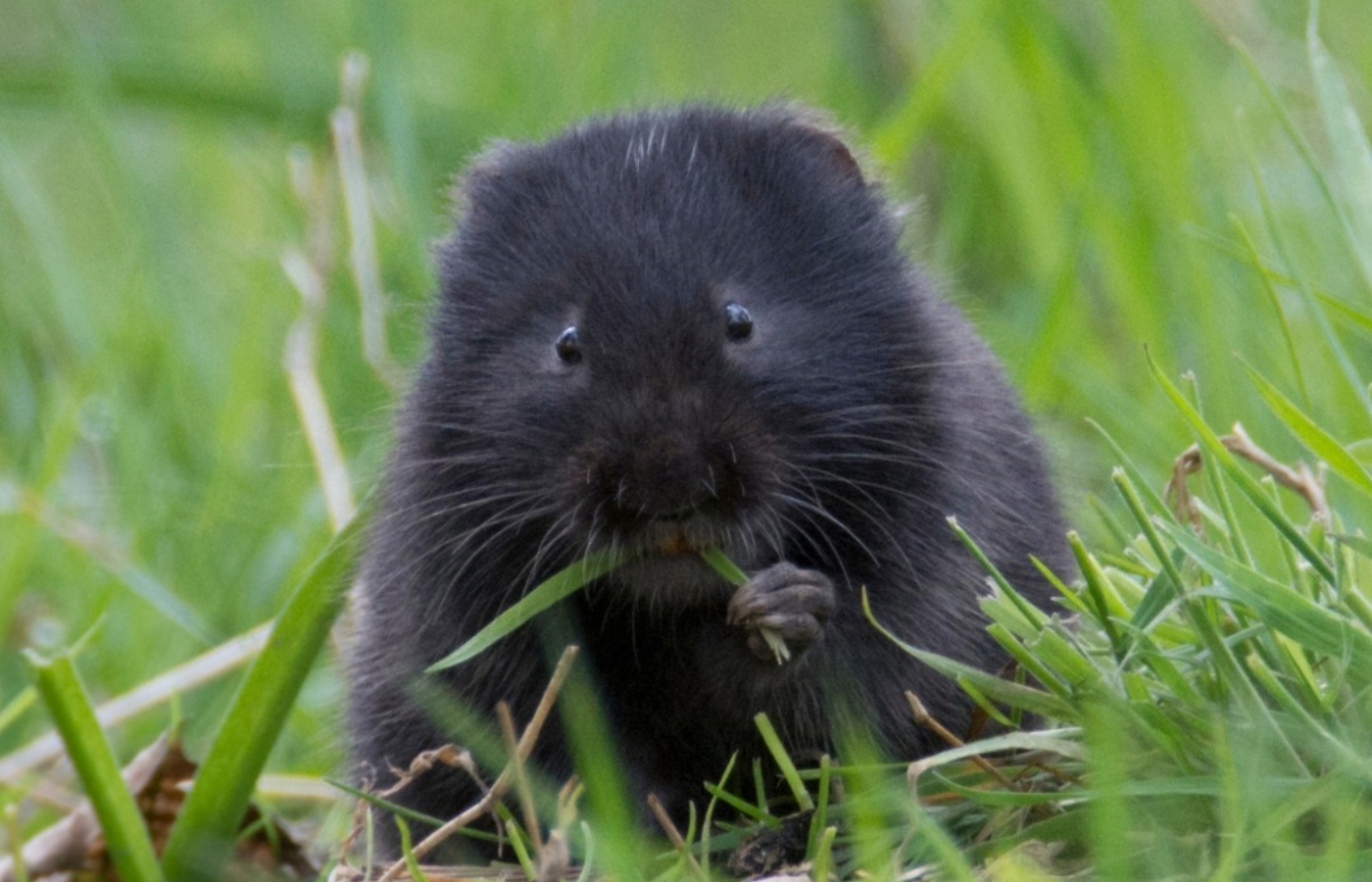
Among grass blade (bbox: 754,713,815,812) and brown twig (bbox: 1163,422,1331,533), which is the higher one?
brown twig (bbox: 1163,422,1331,533)

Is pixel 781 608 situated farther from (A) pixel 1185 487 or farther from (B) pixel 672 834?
(A) pixel 1185 487

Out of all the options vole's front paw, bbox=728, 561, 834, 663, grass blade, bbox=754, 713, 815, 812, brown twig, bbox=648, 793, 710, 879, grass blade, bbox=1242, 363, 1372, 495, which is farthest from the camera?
vole's front paw, bbox=728, 561, 834, 663

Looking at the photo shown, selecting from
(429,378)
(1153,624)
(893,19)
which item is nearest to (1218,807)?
(1153,624)

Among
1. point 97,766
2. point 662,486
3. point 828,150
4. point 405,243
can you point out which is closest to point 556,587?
point 662,486

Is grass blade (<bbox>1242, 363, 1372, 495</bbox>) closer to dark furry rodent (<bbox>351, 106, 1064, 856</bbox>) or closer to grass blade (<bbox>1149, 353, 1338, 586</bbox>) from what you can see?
grass blade (<bbox>1149, 353, 1338, 586</bbox>)

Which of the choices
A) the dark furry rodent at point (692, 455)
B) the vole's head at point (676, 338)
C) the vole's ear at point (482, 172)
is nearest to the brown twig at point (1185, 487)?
the dark furry rodent at point (692, 455)

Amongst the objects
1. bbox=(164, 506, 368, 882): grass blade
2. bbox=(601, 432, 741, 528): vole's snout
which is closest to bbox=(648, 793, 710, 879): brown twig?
bbox=(601, 432, 741, 528): vole's snout

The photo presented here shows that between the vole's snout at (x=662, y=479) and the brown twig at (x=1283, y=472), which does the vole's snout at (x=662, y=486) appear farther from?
the brown twig at (x=1283, y=472)
